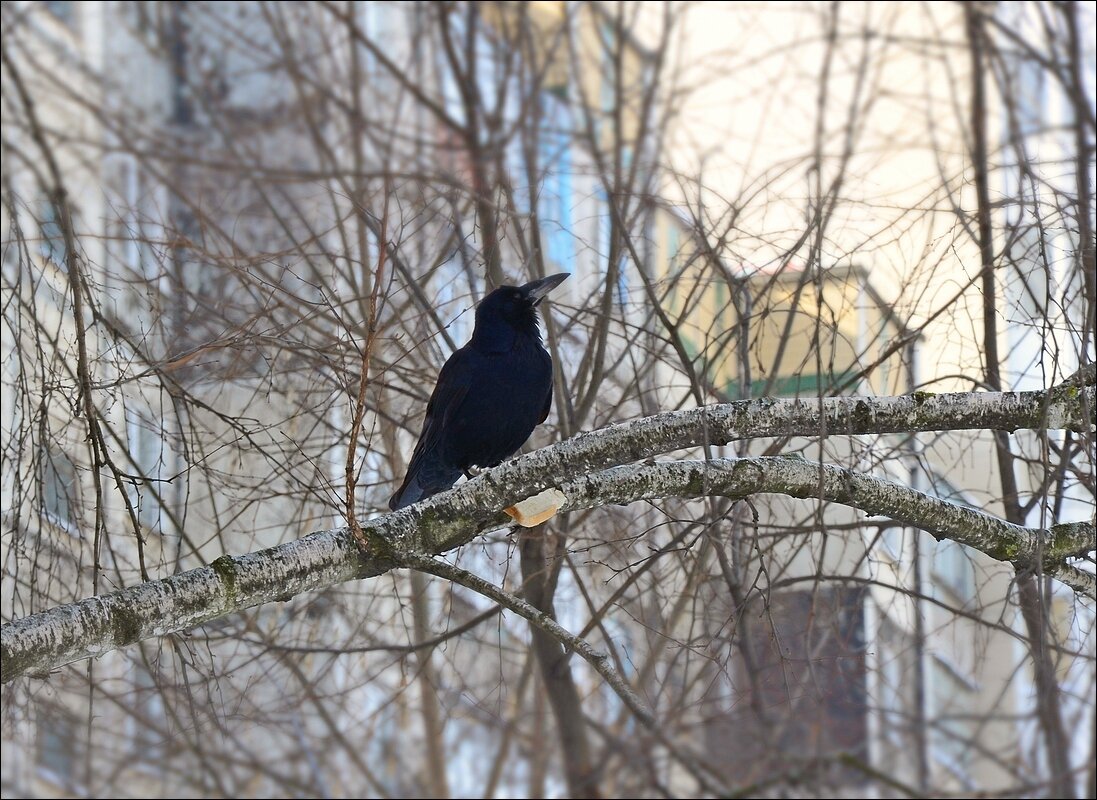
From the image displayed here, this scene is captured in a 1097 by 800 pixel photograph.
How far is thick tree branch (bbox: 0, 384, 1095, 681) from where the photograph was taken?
3.32 meters

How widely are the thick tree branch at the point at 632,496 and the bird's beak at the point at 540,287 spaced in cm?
137

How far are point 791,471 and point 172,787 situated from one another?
10873 mm

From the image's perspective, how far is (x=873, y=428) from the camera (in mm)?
3980

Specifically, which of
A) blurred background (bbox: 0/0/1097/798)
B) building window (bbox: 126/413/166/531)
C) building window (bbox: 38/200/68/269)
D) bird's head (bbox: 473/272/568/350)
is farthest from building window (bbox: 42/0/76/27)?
bird's head (bbox: 473/272/568/350)

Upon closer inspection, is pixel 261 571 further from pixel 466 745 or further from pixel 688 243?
pixel 466 745

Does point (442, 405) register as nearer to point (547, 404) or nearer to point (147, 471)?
point (547, 404)

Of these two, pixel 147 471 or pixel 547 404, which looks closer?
pixel 547 404

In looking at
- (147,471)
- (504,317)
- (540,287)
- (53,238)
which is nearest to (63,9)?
(147,471)

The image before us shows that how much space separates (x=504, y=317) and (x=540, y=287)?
0.23 m

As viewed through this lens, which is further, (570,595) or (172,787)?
(172,787)

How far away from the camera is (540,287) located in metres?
5.16

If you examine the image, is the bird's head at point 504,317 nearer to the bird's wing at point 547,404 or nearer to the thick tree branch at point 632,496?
the bird's wing at point 547,404

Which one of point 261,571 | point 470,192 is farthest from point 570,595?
point 261,571

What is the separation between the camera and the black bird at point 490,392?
17.1 feet
